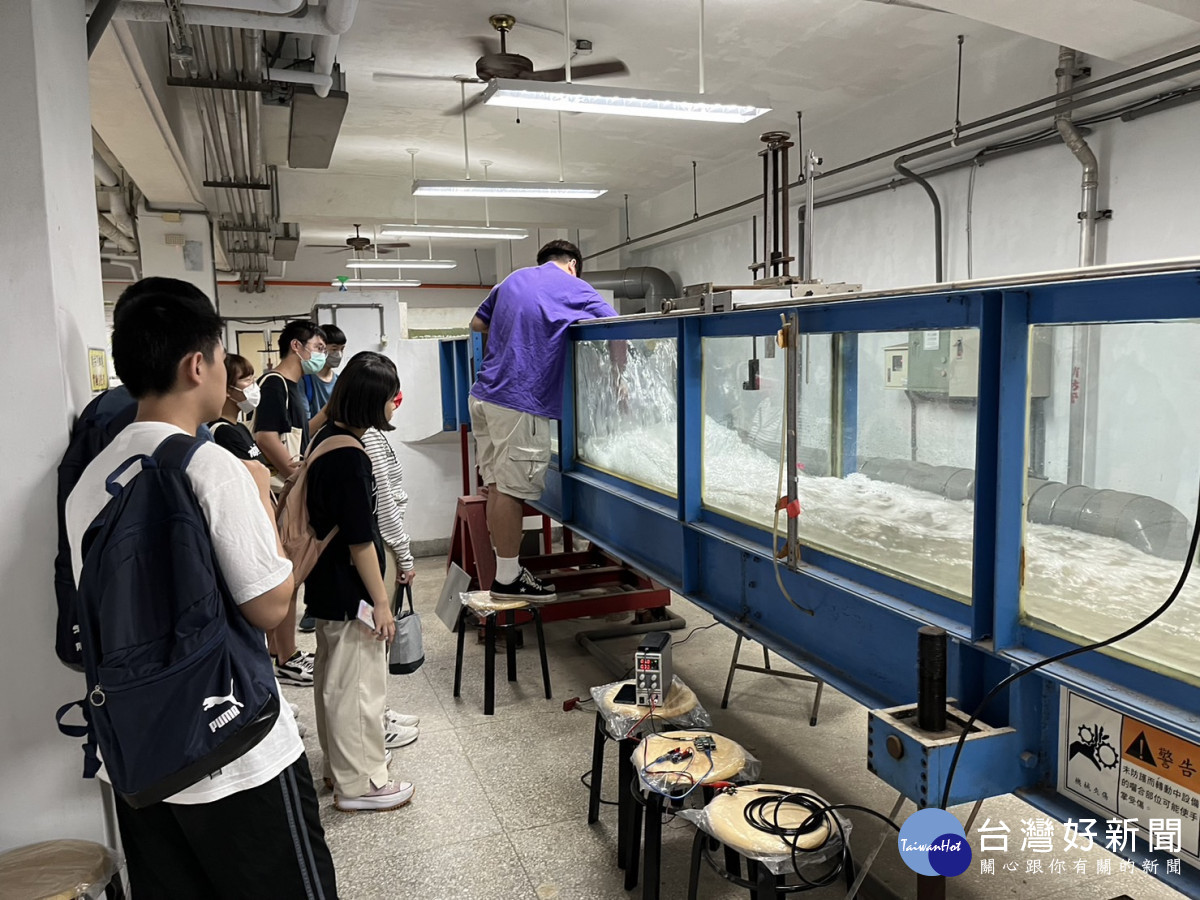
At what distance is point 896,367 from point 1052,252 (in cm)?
318

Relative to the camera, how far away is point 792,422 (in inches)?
75.6

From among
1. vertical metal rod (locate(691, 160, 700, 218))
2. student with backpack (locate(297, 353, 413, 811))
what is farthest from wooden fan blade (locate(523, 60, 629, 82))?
student with backpack (locate(297, 353, 413, 811))

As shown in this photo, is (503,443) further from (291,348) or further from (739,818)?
(739,818)

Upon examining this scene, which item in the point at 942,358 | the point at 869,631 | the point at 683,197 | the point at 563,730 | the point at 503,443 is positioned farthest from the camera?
the point at 683,197

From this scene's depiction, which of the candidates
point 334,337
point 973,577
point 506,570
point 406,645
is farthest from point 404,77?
point 973,577

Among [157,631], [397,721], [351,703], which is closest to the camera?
[157,631]

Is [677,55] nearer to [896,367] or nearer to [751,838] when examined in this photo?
[896,367]

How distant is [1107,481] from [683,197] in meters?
6.95

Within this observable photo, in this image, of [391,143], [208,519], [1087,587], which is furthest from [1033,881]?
[391,143]

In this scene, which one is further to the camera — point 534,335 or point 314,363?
point 314,363

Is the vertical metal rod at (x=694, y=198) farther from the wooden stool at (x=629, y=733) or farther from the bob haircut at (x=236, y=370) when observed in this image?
the wooden stool at (x=629, y=733)

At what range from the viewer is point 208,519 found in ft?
4.19

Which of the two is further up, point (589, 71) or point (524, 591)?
point (589, 71)

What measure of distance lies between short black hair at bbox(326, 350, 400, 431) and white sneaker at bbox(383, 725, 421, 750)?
130cm
